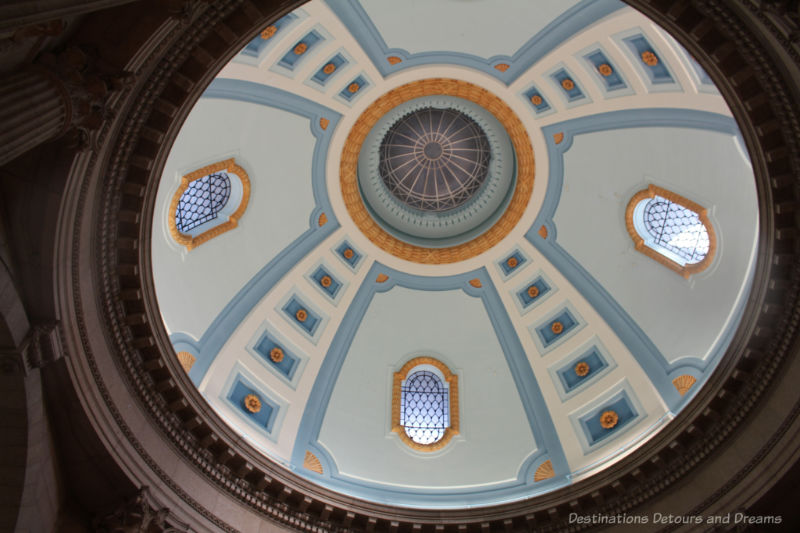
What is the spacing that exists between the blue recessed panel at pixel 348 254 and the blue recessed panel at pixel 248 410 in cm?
572

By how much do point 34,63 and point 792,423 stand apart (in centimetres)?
1260

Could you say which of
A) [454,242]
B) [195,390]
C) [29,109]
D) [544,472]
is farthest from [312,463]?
[29,109]

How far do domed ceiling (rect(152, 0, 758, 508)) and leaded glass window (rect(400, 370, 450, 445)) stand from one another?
0.24 feet

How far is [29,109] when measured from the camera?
644cm

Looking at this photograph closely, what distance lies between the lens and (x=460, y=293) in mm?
20781

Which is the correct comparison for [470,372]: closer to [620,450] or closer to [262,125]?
[620,450]

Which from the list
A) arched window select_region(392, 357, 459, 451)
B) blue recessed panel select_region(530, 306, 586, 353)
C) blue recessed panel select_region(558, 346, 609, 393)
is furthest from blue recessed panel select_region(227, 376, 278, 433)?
blue recessed panel select_region(558, 346, 609, 393)

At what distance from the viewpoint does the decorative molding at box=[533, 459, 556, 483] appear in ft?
52.6

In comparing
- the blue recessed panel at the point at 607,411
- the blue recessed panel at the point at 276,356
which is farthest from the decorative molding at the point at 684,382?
the blue recessed panel at the point at 276,356

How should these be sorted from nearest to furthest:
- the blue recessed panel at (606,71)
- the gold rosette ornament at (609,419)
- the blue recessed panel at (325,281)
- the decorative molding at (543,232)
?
the blue recessed panel at (606,71), the gold rosette ornament at (609,419), the blue recessed panel at (325,281), the decorative molding at (543,232)

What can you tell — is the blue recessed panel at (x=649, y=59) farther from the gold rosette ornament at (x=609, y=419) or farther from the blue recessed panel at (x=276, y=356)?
the blue recessed panel at (x=276, y=356)

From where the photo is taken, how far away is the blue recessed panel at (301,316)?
61.7 ft

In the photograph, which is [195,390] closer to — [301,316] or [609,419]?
[301,316]

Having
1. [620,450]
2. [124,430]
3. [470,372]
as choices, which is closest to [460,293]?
[470,372]
